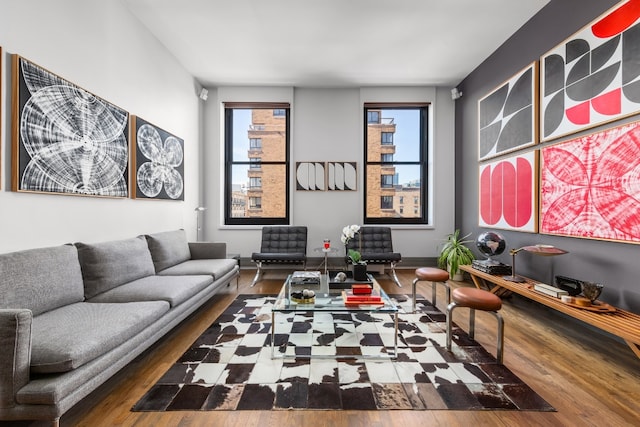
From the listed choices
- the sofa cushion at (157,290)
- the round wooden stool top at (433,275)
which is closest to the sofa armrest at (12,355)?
the sofa cushion at (157,290)

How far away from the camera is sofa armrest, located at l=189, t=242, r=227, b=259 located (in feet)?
13.1

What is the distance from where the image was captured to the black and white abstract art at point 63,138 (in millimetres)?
2053

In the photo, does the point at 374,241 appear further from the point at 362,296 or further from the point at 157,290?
the point at 157,290

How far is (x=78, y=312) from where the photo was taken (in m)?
1.93

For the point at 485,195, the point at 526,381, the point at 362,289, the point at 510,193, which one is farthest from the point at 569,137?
the point at 362,289

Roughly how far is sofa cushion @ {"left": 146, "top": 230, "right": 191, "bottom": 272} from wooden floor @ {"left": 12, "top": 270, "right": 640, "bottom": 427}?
0.81 meters

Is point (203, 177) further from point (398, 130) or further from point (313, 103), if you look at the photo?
point (398, 130)

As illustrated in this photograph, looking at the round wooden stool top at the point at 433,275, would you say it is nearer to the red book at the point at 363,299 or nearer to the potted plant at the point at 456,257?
the red book at the point at 363,299

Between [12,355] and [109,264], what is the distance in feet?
4.17

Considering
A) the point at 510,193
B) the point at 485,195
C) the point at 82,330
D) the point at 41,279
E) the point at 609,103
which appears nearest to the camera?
the point at 82,330

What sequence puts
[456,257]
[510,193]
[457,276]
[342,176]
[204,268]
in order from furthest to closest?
→ [342,176], [457,276], [456,257], [510,193], [204,268]

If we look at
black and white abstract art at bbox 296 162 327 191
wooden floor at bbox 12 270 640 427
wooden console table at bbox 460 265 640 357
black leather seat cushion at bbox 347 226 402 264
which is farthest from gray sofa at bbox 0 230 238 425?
wooden console table at bbox 460 265 640 357

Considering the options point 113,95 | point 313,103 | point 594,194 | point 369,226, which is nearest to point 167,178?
point 113,95

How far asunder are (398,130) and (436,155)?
874mm
